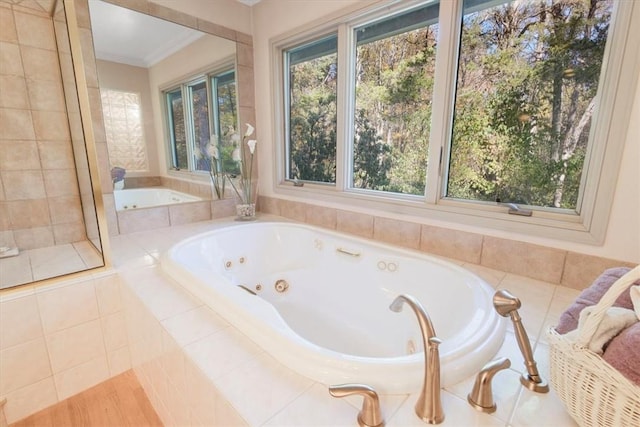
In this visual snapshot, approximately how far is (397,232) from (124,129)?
201 cm

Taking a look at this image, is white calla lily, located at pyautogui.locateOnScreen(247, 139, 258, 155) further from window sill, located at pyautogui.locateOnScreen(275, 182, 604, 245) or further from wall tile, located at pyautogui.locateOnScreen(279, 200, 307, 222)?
window sill, located at pyautogui.locateOnScreen(275, 182, 604, 245)

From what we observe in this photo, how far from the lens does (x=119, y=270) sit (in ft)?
4.97

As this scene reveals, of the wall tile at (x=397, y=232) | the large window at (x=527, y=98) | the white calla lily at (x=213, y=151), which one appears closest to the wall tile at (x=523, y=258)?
the large window at (x=527, y=98)

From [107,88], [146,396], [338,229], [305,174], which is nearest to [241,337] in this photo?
[146,396]

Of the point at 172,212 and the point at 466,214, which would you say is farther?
the point at 172,212

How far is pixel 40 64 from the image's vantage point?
5.81 feet

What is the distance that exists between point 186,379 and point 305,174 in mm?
1799

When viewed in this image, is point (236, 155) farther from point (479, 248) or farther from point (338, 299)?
point (479, 248)

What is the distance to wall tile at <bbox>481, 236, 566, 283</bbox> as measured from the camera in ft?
4.35

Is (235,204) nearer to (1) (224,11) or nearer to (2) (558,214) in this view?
(1) (224,11)

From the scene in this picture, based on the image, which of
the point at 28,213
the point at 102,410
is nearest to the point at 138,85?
the point at 28,213

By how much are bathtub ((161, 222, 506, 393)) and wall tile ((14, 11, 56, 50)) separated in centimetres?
146

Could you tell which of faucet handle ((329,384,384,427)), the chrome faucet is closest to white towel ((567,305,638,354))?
the chrome faucet

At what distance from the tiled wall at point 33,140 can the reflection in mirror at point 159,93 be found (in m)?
0.26
